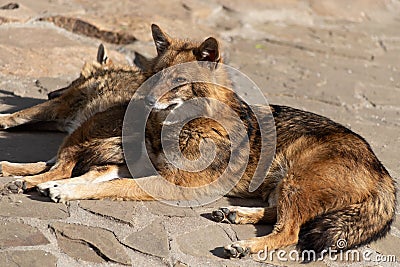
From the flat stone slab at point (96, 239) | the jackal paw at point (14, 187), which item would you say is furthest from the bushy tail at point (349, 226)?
the jackal paw at point (14, 187)

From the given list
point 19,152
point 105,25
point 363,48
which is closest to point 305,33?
point 363,48

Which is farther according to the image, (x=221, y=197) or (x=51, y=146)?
(x=51, y=146)

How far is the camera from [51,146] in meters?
5.97

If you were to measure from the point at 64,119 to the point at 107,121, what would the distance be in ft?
2.87

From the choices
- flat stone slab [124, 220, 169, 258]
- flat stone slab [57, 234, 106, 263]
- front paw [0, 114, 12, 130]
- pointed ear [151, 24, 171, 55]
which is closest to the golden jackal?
pointed ear [151, 24, 171, 55]

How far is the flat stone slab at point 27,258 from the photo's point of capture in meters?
4.07

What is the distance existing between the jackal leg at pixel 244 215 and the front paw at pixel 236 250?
1.38 ft

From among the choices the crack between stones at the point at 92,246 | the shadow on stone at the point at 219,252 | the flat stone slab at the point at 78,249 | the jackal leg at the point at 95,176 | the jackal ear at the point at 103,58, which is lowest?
the flat stone slab at the point at 78,249

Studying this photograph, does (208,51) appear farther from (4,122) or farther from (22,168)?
(4,122)

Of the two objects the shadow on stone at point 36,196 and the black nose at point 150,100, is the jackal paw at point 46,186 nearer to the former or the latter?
the shadow on stone at point 36,196

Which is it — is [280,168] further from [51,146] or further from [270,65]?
[270,65]

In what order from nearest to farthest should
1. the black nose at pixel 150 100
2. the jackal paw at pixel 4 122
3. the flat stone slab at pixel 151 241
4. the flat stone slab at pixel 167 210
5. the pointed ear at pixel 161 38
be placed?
the flat stone slab at pixel 151 241
the flat stone slab at pixel 167 210
the black nose at pixel 150 100
the pointed ear at pixel 161 38
the jackal paw at pixel 4 122

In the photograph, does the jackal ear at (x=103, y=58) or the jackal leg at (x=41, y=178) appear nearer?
the jackal leg at (x=41, y=178)

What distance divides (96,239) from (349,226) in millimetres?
1665
